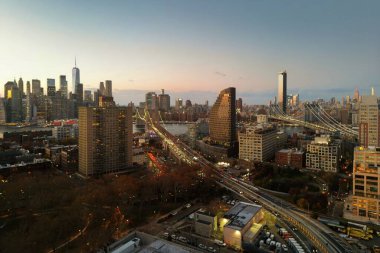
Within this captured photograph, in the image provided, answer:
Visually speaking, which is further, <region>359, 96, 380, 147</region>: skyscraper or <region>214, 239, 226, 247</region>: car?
<region>359, 96, 380, 147</region>: skyscraper

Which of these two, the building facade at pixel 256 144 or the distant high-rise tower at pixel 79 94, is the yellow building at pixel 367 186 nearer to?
the building facade at pixel 256 144

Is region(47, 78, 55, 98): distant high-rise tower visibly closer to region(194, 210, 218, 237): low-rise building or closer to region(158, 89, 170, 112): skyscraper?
region(158, 89, 170, 112): skyscraper

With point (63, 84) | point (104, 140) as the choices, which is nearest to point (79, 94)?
point (63, 84)

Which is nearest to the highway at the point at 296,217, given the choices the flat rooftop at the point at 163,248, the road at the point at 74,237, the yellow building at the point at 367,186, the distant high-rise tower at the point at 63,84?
the yellow building at the point at 367,186

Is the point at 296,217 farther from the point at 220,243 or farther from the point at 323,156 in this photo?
the point at 323,156

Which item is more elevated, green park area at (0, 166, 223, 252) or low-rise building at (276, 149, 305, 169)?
low-rise building at (276, 149, 305, 169)

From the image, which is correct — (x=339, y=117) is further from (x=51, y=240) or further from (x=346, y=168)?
(x=51, y=240)

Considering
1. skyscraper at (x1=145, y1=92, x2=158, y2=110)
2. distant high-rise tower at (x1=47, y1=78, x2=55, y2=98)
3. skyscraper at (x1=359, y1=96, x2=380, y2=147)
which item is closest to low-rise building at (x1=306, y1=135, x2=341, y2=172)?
skyscraper at (x1=359, y1=96, x2=380, y2=147)
